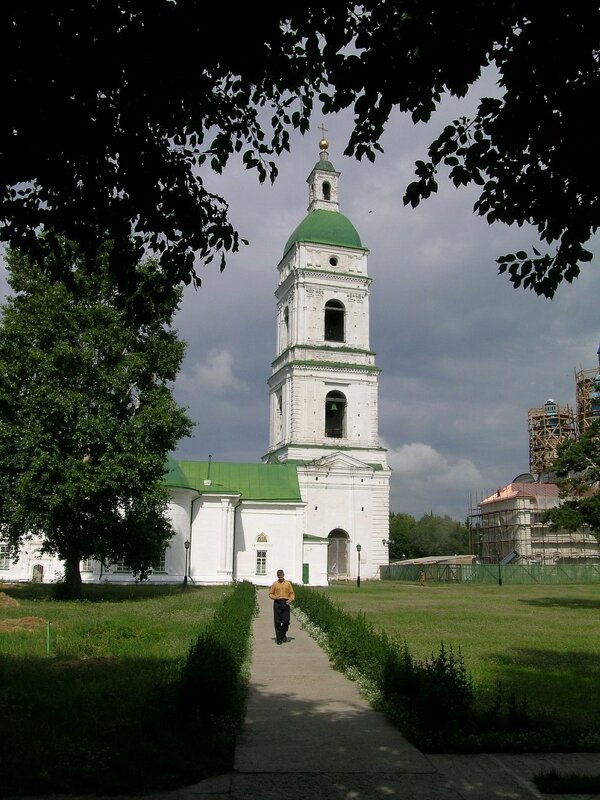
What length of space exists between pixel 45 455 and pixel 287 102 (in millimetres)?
19041

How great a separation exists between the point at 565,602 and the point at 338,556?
74.6ft

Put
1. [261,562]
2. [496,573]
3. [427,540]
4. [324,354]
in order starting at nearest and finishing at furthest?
[261,562]
[496,573]
[324,354]
[427,540]

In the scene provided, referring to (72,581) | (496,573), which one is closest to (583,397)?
(496,573)

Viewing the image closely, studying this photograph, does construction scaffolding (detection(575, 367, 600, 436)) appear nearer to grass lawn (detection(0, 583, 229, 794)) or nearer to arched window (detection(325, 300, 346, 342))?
arched window (detection(325, 300, 346, 342))

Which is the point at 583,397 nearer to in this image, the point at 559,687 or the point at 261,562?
the point at 261,562

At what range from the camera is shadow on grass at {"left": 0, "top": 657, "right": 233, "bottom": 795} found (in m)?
6.33

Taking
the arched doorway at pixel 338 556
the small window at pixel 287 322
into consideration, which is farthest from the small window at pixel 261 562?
the small window at pixel 287 322

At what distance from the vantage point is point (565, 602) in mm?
31906

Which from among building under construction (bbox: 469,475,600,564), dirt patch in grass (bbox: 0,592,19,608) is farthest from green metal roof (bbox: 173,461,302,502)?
building under construction (bbox: 469,475,600,564)

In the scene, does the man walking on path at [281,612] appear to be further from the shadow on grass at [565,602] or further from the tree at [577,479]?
the shadow on grass at [565,602]

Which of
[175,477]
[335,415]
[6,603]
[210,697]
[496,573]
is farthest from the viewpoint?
[335,415]

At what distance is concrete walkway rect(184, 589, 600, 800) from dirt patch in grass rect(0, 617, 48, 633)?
9.86m

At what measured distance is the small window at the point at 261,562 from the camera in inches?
1858

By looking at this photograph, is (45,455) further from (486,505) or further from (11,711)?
(486,505)
